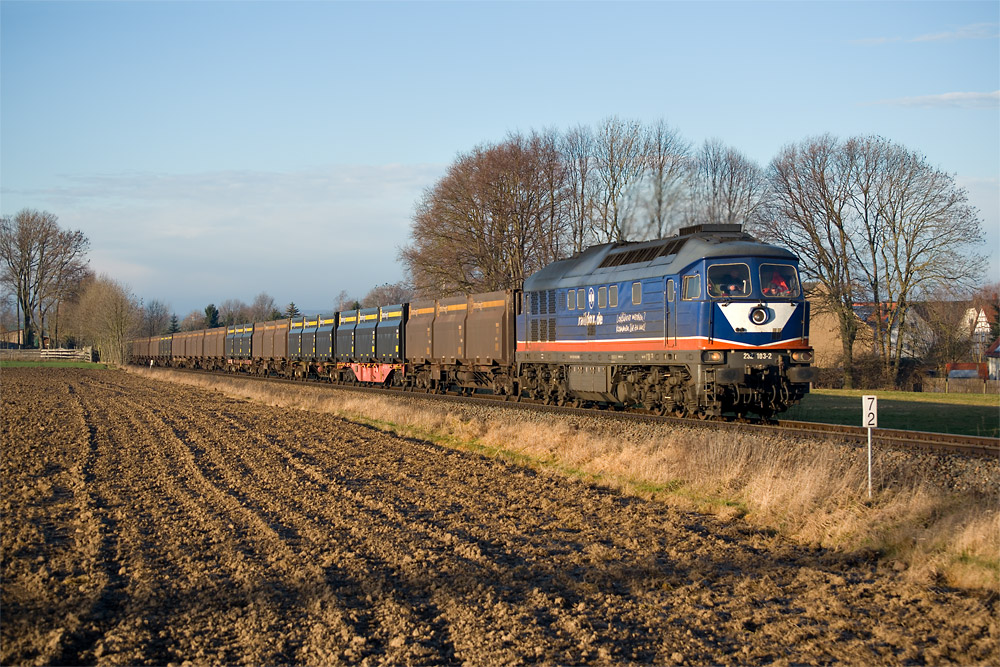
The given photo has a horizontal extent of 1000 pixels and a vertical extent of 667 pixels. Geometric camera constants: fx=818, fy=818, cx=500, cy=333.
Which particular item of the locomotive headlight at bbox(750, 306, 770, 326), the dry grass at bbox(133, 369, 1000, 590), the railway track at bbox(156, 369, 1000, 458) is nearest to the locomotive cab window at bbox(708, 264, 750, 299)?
the locomotive headlight at bbox(750, 306, 770, 326)

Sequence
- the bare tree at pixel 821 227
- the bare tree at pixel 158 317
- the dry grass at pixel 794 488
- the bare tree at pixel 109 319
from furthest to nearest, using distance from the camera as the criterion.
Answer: the bare tree at pixel 158 317
the bare tree at pixel 109 319
the bare tree at pixel 821 227
the dry grass at pixel 794 488

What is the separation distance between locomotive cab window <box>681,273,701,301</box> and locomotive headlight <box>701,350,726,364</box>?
122 centimetres

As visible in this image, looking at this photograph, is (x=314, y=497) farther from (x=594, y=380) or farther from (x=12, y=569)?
(x=594, y=380)

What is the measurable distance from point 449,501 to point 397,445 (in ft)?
20.7

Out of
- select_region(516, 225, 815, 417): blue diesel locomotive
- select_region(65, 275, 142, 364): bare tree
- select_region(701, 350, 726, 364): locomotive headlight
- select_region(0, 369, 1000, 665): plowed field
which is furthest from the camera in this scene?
select_region(65, 275, 142, 364): bare tree

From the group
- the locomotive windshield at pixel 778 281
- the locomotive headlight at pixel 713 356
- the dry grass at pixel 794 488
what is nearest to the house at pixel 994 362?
the locomotive windshield at pixel 778 281

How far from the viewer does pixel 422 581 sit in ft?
24.6

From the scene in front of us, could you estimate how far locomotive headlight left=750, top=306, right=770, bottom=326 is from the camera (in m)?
17.5

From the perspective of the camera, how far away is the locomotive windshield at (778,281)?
17656mm

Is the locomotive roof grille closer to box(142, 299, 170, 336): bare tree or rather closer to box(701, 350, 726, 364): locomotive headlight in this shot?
box(701, 350, 726, 364): locomotive headlight

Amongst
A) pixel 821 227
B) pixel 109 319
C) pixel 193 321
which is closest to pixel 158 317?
pixel 193 321

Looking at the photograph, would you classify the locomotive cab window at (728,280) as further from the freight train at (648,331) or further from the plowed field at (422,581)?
the plowed field at (422,581)

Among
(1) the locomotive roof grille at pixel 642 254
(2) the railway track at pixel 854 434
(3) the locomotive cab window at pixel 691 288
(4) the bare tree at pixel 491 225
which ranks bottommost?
(2) the railway track at pixel 854 434

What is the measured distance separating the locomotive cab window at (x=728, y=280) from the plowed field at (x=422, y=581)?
268 inches
